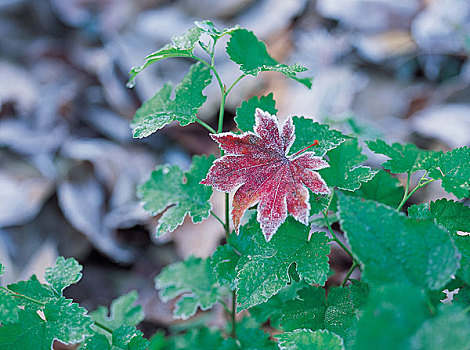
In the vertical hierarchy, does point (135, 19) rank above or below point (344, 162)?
below

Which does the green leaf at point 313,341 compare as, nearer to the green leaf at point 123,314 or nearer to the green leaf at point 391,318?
the green leaf at point 391,318

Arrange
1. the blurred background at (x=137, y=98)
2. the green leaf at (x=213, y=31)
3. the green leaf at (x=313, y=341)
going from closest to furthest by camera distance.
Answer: the green leaf at (x=313, y=341) < the green leaf at (x=213, y=31) < the blurred background at (x=137, y=98)

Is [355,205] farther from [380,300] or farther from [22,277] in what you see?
[22,277]

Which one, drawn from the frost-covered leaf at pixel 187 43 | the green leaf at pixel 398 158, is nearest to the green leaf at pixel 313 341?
the green leaf at pixel 398 158

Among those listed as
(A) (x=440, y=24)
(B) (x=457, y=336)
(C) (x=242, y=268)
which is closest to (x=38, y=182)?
(C) (x=242, y=268)

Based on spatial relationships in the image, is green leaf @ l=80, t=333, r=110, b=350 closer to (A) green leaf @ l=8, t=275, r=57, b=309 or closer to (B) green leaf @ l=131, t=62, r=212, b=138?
(A) green leaf @ l=8, t=275, r=57, b=309

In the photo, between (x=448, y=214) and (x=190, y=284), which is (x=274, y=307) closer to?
(x=190, y=284)
